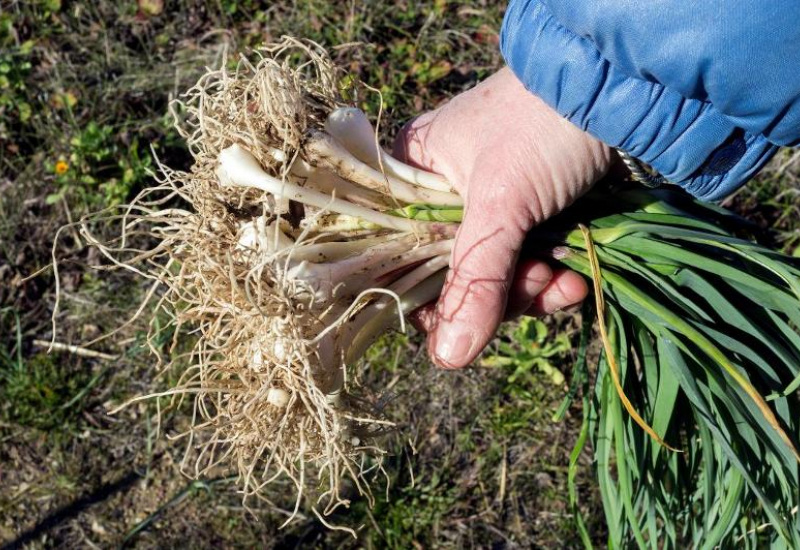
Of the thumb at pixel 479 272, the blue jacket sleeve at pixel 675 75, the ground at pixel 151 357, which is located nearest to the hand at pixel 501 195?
the thumb at pixel 479 272

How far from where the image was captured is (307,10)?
93.8 inches

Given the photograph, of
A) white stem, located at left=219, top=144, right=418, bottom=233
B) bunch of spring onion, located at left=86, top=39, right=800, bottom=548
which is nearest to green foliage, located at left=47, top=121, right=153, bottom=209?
bunch of spring onion, located at left=86, top=39, right=800, bottom=548

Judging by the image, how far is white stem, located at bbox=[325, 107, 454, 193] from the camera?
55.1 inches

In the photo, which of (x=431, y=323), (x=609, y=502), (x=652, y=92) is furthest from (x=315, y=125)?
(x=609, y=502)

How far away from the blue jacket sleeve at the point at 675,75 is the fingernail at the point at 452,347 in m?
0.41

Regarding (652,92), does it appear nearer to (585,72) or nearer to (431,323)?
(585,72)

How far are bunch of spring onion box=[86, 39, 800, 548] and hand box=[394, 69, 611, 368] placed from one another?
0.22ft

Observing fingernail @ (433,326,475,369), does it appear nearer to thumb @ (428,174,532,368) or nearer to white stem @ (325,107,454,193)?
thumb @ (428,174,532,368)

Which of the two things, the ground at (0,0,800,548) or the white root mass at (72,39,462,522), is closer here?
the white root mass at (72,39,462,522)

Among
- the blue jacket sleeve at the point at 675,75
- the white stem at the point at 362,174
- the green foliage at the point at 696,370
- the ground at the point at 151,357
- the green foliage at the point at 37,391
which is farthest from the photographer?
the green foliage at the point at 37,391

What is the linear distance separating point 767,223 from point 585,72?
1.27 metres

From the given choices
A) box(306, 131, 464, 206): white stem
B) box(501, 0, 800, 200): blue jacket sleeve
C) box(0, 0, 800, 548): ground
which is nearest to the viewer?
box(501, 0, 800, 200): blue jacket sleeve

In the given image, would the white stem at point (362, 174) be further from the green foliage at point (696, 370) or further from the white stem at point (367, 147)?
the green foliage at point (696, 370)

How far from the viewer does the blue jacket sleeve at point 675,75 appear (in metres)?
0.96
